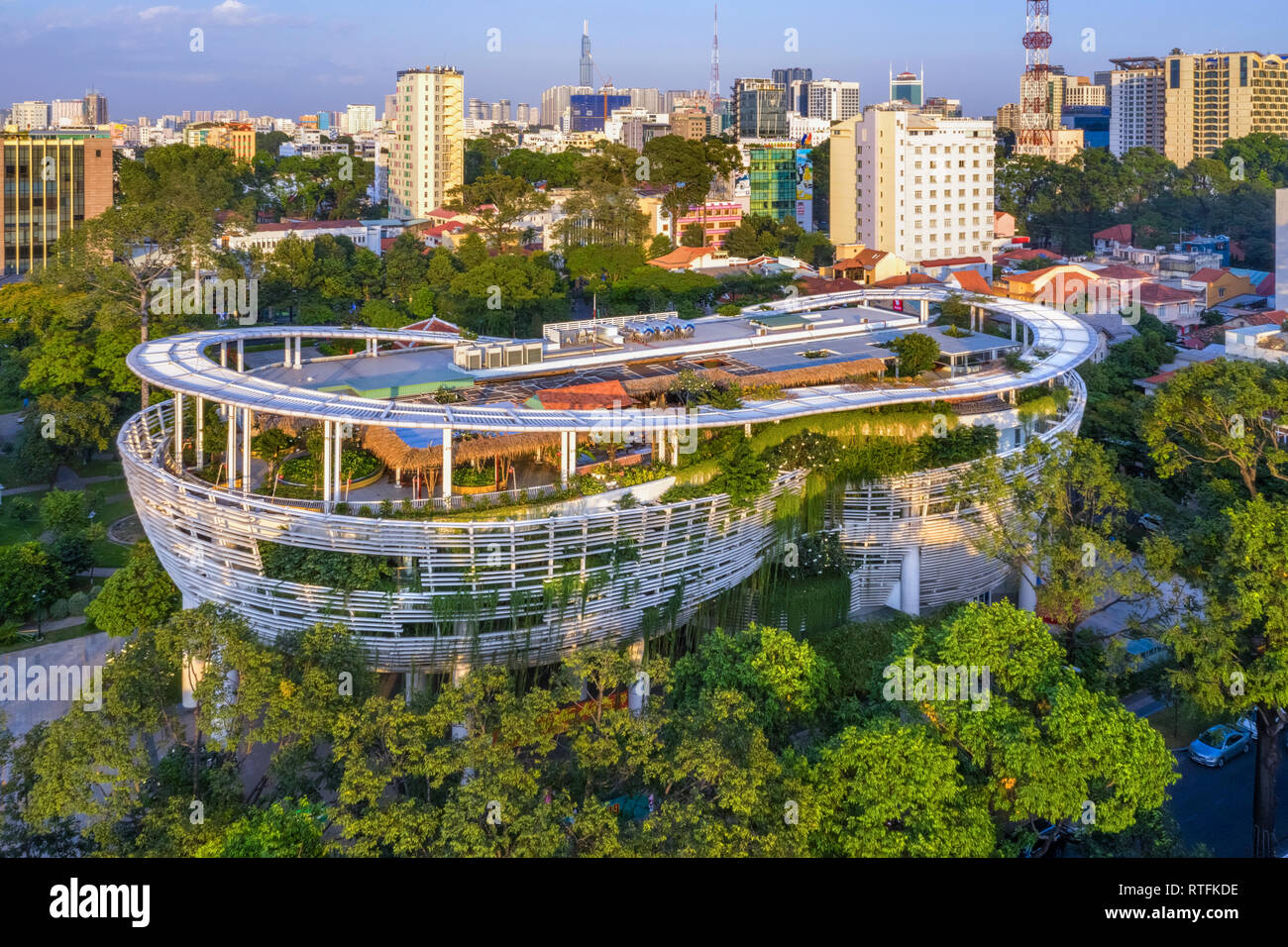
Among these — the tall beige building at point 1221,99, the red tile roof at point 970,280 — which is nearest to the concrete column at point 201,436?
the red tile roof at point 970,280

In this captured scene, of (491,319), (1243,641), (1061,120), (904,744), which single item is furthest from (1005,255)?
(1061,120)

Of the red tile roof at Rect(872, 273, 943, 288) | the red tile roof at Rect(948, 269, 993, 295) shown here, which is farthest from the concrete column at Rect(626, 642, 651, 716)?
the red tile roof at Rect(948, 269, 993, 295)

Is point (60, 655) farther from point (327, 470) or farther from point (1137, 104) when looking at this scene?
point (1137, 104)

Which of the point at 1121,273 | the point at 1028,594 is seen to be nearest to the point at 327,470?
the point at 1028,594

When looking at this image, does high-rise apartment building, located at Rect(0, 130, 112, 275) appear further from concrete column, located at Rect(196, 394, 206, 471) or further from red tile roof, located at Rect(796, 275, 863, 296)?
concrete column, located at Rect(196, 394, 206, 471)

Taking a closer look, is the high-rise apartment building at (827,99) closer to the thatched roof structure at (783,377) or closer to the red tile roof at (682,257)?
the red tile roof at (682,257)

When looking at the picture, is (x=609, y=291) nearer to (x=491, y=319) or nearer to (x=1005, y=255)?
(x=491, y=319)

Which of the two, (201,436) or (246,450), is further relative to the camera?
(201,436)
